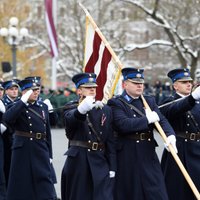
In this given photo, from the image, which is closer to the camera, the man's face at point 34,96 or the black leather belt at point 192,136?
the black leather belt at point 192,136

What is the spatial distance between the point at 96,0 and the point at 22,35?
47.1 ft

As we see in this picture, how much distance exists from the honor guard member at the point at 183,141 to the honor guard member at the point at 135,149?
0.69 m

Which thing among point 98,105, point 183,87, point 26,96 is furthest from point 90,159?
point 26,96

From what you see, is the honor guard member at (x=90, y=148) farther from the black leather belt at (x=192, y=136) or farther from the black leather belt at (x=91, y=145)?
the black leather belt at (x=192, y=136)

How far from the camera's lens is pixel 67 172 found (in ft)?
25.6

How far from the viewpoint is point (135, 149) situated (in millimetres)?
7703

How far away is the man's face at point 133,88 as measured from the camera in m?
7.79

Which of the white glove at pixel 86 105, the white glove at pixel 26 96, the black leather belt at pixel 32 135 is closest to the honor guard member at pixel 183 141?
the white glove at pixel 86 105

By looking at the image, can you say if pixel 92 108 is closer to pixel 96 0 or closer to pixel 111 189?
pixel 111 189

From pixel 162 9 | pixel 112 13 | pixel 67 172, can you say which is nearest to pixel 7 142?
pixel 67 172

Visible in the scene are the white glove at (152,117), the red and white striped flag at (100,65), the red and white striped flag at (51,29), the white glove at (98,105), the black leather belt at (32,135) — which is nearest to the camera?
the white glove at (152,117)

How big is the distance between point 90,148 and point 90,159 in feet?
0.41

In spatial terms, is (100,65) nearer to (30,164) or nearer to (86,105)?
(86,105)

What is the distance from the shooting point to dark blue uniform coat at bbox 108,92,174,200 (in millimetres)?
7645
